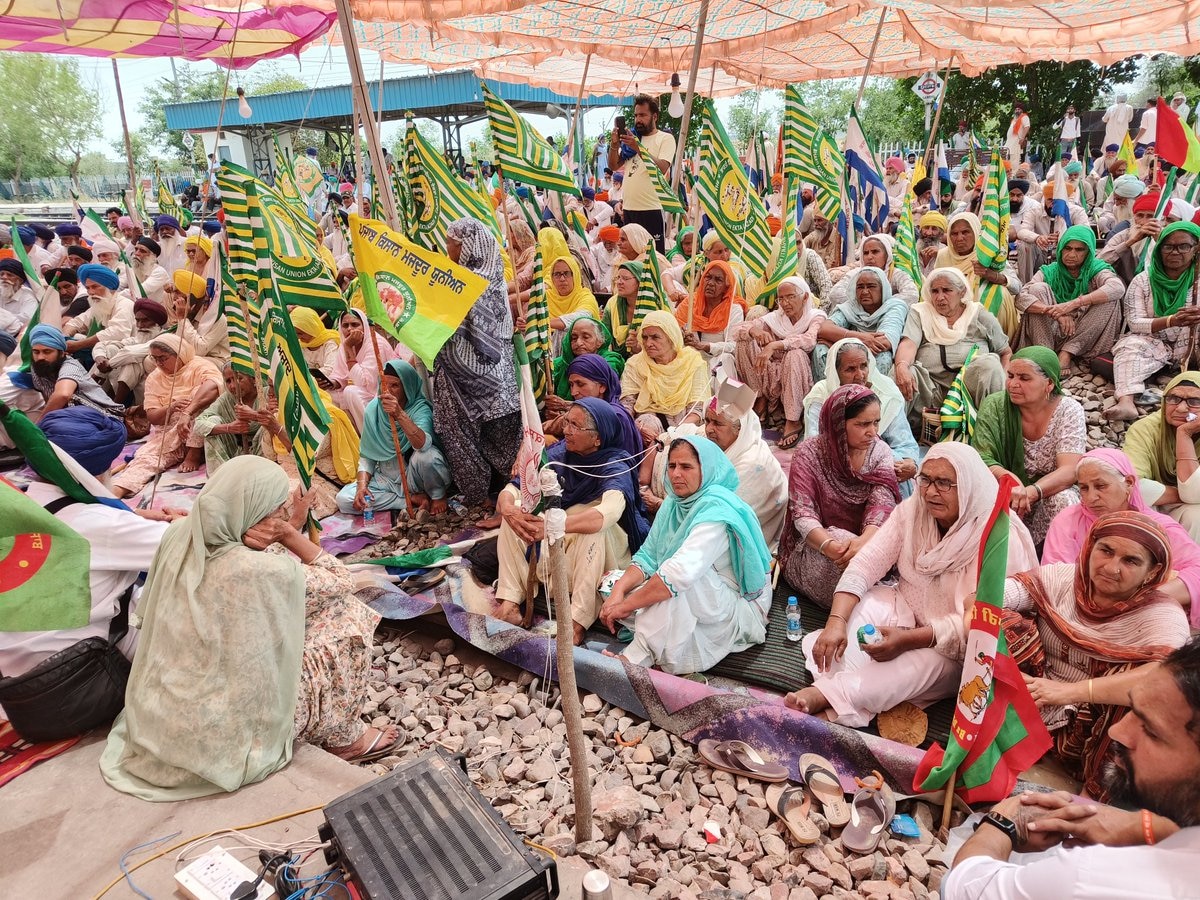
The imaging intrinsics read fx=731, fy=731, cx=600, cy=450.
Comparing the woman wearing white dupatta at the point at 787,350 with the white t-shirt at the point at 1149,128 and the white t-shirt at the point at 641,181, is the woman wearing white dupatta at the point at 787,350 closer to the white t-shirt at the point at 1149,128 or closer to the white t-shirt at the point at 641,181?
the white t-shirt at the point at 641,181

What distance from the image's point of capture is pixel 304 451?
3631 mm

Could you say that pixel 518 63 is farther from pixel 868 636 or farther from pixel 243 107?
pixel 868 636

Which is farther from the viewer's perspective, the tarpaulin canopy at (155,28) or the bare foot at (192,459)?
the tarpaulin canopy at (155,28)

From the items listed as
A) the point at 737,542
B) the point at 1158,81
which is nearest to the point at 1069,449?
the point at 737,542

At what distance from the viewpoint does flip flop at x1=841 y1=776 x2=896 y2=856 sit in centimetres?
220

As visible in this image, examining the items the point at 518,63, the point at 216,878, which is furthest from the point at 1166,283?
the point at 518,63

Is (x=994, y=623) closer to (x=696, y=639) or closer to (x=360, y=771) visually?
(x=696, y=639)

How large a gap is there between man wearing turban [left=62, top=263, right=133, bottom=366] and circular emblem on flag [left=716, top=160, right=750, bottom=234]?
5.44 metres

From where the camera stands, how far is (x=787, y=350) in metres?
5.12

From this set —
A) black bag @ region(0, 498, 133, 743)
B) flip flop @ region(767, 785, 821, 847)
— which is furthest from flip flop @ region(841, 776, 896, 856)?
black bag @ region(0, 498, 133, 743)

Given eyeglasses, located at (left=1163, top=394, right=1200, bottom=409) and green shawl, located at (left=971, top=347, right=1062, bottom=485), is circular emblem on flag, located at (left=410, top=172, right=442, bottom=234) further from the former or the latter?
eyeglasses, located at (left=1163, top=394, right=1200, bottom=409)

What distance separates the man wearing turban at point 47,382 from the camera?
4.91 m

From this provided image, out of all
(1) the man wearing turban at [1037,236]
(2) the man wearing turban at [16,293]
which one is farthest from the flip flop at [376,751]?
(2) the man wearing turban at [16,293]

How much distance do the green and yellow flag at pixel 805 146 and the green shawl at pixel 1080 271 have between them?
1824 millimetres
